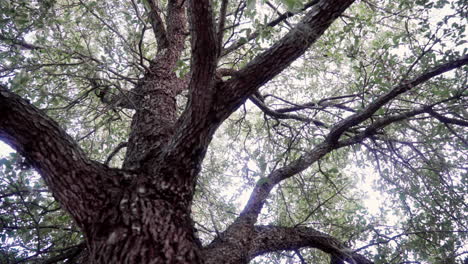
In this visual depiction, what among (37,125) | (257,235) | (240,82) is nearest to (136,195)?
(37,125)

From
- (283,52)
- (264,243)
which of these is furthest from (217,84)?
(264,243)

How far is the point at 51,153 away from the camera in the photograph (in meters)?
1.70

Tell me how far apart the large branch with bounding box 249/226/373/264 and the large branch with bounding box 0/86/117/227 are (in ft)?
4.19

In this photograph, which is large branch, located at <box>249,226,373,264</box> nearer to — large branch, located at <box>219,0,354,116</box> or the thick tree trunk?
the thick tree trunk

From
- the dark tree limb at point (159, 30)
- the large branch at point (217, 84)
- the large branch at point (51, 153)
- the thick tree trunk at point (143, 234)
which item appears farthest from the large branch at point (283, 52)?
the dark tree limb at point (159, 30)

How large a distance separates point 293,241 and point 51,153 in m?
1.96

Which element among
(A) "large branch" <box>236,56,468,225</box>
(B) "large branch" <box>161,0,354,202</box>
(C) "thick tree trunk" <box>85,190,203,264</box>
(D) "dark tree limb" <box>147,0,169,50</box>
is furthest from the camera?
(D) "dark tree limb" <box>147,0,169,50</box>

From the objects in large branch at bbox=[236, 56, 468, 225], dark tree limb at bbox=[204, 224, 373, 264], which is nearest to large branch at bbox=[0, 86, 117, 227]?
dark tree limb at bbox=[204, 224, 373, 264]

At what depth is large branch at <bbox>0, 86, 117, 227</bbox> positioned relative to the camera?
1674 mm

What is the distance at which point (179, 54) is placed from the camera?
3830 millimetres

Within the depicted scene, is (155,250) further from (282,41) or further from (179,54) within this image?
(179,54)

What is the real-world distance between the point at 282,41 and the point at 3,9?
2.38 meters

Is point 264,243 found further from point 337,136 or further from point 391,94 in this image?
point 391,94

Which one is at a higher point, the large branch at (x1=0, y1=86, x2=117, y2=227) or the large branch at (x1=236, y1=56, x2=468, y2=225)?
the large branch at (x1=236, y1=56, x2=468, y2=225)
